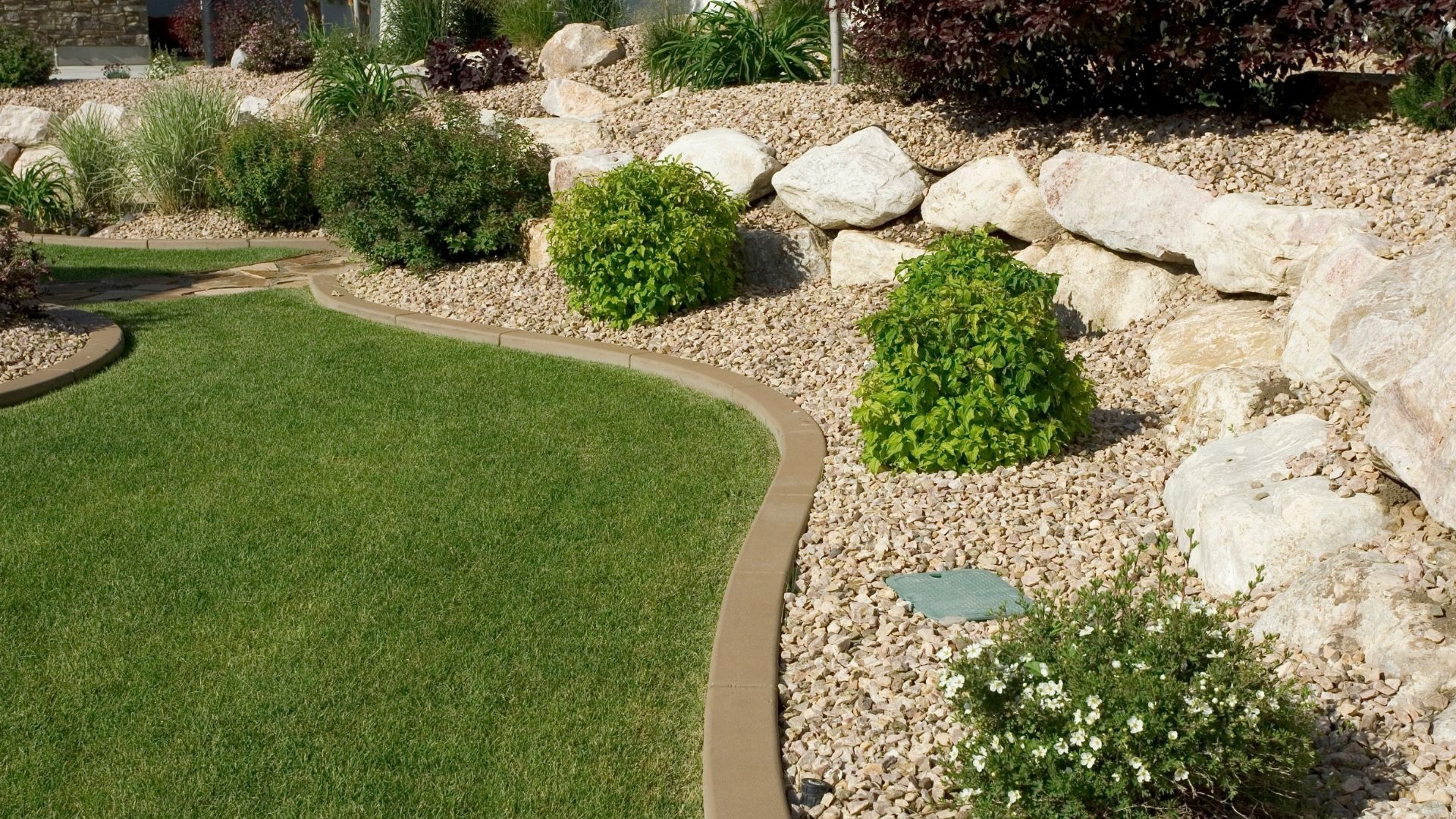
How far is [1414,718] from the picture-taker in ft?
10.7

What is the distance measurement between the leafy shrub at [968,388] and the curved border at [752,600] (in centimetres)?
44

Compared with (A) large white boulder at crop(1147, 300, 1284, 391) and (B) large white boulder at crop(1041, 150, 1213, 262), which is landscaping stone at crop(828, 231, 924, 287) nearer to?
(B) large white boulder at crop(1041, 150, 1213, 262)

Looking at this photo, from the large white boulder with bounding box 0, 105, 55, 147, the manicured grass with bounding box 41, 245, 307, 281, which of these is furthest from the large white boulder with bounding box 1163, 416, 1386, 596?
the large white boulder with bounding box 0, 105, 55, 147

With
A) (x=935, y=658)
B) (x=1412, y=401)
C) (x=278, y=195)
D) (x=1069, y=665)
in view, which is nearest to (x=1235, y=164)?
(x=1412, y=401)

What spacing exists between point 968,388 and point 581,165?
4.62 m

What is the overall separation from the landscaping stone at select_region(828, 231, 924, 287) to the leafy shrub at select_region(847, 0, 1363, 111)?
111 centimetres

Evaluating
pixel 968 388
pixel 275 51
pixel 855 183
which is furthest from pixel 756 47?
pixel 275 51

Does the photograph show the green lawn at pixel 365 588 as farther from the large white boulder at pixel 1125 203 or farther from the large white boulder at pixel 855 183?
the large white boulder at pixel 1125 203

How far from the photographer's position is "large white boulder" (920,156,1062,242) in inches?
290

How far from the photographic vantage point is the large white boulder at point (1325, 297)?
502 centimetres

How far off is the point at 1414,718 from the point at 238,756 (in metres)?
3.05

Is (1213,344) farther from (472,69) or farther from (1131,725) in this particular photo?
(472,69)

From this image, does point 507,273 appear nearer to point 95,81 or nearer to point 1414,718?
point 1414,718

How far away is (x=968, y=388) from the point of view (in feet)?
17.0
